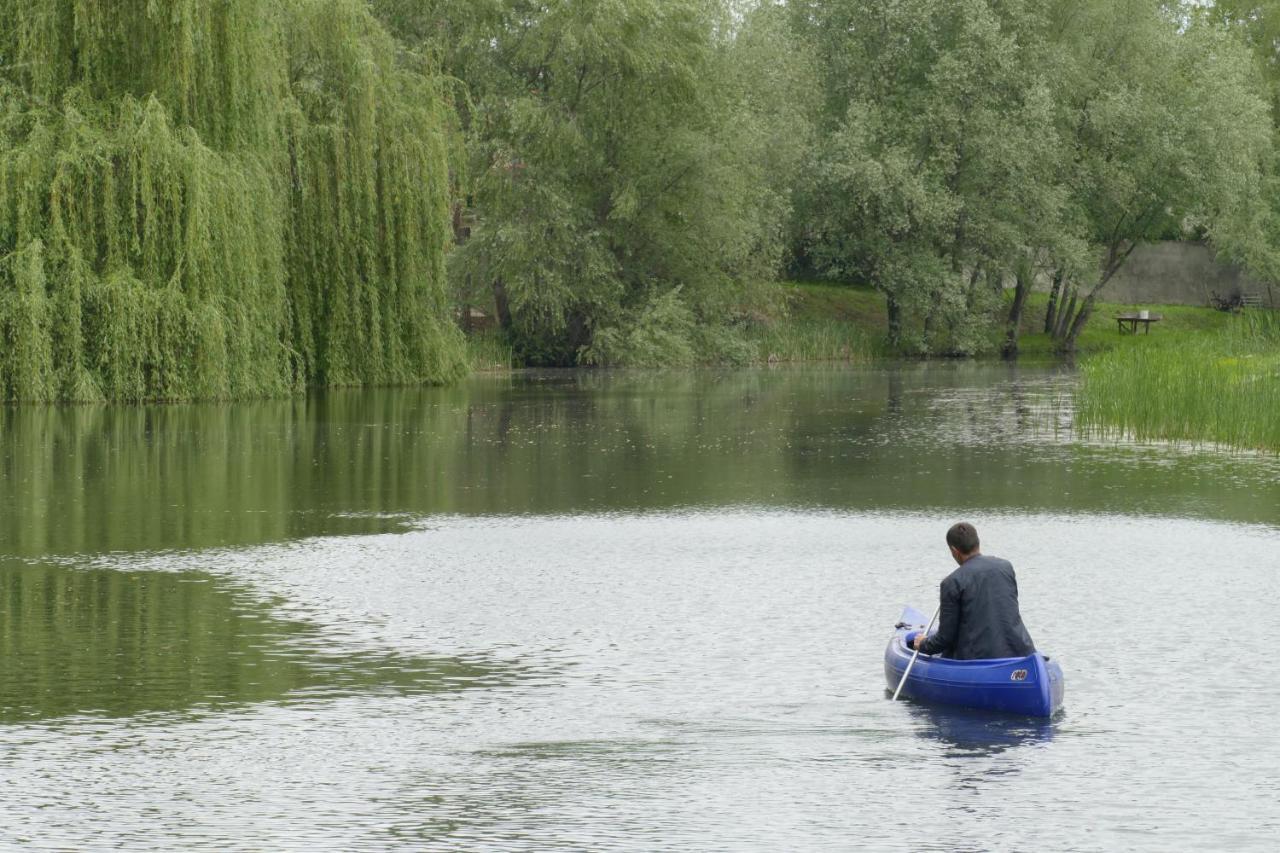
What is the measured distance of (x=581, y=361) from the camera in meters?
57.2

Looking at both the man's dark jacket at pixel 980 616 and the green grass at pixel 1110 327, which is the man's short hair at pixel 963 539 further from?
the green grass at pixel 1110 327

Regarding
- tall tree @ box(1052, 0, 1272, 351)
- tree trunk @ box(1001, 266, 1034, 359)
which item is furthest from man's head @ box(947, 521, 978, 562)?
tree trunk @ box(1001, 266, 1034, 359)

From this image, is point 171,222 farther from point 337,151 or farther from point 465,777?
point 465,777

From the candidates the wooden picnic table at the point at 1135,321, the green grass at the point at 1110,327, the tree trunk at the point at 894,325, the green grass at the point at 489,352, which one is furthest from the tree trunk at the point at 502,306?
the wooden picnic table at the point at 1135,321

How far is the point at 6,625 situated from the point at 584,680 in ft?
14.9

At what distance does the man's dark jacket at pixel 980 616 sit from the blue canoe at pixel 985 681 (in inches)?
4.8

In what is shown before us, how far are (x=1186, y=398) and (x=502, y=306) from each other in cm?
3280

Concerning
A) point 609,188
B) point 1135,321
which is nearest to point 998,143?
point 609,188

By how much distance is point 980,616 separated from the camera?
10.6 meters

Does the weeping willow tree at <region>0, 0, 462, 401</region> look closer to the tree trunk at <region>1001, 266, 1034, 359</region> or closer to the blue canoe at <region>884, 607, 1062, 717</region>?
the blue canoe at <region>884, 607, 1062, 717</region>

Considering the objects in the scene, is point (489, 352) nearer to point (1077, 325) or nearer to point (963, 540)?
point (1077, 325)

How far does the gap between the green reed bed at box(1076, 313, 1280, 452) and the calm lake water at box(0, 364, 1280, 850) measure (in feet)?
6.21

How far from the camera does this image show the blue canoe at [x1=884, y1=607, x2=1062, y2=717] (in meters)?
10.1

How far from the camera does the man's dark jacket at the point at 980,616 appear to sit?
417 inches
